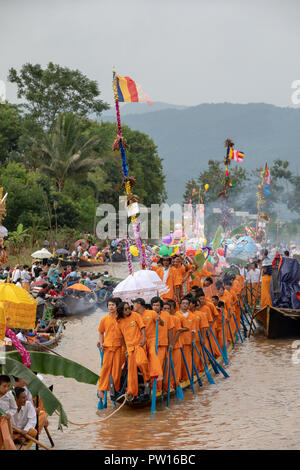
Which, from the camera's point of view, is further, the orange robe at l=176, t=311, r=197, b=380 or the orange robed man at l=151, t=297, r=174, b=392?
the orange robe at l=176, t=311, r=197, b=380

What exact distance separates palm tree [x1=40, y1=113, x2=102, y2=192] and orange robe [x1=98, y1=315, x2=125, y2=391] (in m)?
31.3

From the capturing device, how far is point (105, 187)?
163ft

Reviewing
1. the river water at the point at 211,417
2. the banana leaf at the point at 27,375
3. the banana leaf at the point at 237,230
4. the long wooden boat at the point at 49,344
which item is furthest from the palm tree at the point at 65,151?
the banana leaf at the point at 27,375

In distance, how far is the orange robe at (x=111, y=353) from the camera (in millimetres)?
10578

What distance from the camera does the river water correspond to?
927cm

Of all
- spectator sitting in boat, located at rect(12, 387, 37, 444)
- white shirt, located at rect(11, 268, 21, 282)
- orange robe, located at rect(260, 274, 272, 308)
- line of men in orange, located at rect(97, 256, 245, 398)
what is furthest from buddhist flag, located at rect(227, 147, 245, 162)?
spectator sitting in boat, located at rect(12, 387, 37, 444)

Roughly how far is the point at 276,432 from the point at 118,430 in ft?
6.81

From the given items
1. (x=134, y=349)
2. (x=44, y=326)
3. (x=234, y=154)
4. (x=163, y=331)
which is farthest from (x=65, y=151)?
(x=134, y=349)

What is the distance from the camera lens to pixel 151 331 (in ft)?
35.8

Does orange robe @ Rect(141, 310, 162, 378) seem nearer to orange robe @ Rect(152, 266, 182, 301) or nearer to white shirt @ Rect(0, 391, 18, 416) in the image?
white shirt @ Rect(0, 391, 18, 416)

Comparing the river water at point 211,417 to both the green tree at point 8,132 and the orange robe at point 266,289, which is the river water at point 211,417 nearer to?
the orange robe at point 266,289
